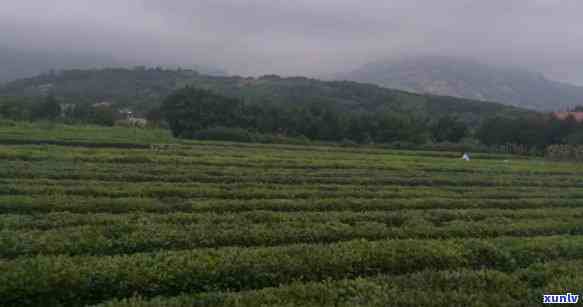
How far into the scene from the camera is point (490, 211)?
15195 millimetres

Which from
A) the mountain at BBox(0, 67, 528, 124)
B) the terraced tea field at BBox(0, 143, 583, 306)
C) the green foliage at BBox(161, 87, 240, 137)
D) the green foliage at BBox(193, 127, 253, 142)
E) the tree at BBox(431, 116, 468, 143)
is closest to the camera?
the terraced tea field at BBox(0, 143, 583, 306)

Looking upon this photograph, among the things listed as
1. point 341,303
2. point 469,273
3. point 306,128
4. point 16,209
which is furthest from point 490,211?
point 306,128

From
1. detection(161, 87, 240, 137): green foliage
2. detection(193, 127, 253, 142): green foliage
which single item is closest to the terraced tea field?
detection(193, 127, 253, 142): green foliage

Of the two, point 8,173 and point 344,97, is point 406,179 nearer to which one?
point 8,173

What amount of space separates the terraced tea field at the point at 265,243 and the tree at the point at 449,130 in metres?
49.8

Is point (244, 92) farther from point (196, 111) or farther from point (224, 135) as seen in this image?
point (224, 135)

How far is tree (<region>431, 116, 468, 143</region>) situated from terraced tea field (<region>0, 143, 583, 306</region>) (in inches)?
1961

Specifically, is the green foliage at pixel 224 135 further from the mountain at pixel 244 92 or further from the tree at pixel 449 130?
the tree at pixel 449 130

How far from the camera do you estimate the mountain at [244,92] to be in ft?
342

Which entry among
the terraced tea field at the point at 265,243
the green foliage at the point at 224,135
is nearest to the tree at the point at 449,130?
the green foliage at the point at 224,135

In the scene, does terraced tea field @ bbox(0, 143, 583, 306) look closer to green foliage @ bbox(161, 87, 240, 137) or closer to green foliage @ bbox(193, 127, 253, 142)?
green foliage @ bbox(193, 127, 253, 142)

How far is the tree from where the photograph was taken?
68000mm

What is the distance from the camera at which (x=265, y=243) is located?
397 inches

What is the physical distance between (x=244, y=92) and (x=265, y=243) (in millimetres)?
123970
